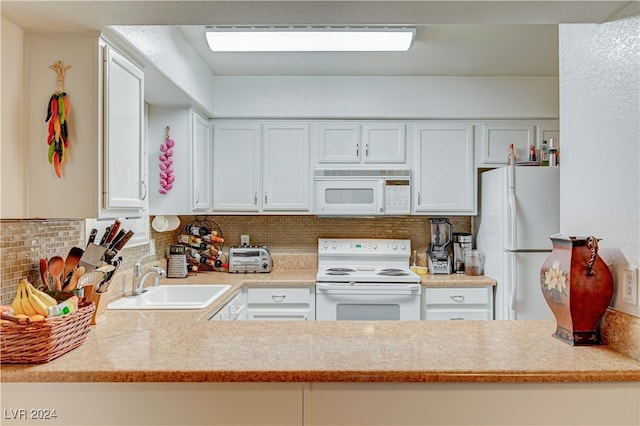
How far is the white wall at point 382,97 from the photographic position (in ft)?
10.7

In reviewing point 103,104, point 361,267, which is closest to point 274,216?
point 361,267

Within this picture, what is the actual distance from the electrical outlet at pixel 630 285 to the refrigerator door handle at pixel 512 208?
150 centimetres

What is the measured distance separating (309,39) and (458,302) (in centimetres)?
208

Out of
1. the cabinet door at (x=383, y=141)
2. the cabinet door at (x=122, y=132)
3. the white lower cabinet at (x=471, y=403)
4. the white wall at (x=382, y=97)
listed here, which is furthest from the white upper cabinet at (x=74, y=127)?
the cabinet door at (x=383, y=141)

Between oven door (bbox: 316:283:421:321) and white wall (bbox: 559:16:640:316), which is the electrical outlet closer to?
white wall (bbox: 559:16:640:316)

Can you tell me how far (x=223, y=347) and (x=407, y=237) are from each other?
249 centimetres

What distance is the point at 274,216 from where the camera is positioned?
3623 mm

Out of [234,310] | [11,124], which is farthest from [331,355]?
[234,310]

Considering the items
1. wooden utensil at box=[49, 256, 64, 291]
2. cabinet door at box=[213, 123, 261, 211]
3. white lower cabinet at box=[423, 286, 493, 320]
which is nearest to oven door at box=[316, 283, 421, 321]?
white lower cabinet at box=[423, 286, 493, 320]

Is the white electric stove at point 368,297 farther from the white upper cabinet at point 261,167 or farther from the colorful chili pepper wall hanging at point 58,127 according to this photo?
the colorful chili pepper wall hanging at point 58,127

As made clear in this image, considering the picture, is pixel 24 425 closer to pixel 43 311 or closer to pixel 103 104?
pixel 43 311

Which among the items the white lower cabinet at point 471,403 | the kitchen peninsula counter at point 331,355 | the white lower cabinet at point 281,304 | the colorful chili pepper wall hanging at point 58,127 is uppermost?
the colorful chili pepper wall hanging at point 58,127

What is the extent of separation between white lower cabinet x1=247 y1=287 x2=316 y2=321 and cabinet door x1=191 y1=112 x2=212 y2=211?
76 cm

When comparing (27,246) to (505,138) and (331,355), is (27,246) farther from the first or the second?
(505,138)
